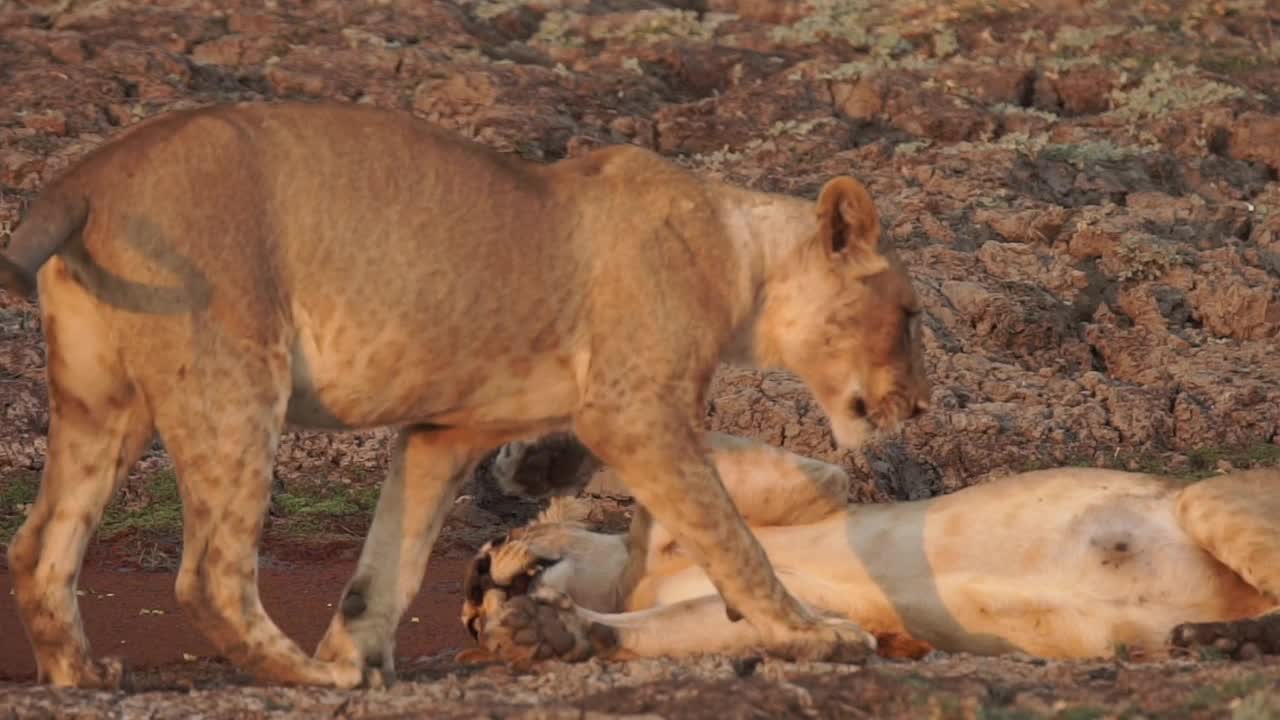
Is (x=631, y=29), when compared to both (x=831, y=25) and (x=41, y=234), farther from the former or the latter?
(x=41, y=234)

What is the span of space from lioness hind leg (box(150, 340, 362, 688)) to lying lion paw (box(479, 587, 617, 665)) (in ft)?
2.92

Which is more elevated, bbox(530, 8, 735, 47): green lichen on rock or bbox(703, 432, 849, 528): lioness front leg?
bbox(703, 432, 849, 528): lioness front leg

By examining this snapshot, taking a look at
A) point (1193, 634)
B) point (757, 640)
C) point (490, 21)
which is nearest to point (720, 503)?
point (757, 640)

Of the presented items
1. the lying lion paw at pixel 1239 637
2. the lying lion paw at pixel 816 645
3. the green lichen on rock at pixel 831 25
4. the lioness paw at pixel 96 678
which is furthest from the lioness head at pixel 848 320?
the green lichen on rock at pixel 831 25

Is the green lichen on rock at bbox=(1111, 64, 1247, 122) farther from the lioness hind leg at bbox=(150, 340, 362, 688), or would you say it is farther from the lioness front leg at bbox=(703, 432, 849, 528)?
the lioness hind leg at bbox=(150, 340, 362, 688)

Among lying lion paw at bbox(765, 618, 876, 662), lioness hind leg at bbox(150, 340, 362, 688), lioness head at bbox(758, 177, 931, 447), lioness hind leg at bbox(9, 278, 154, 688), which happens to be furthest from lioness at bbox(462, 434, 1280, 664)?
lioness hind leg at bbox(9, 278, 154, 688)

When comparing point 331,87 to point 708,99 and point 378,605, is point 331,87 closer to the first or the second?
point 708,99

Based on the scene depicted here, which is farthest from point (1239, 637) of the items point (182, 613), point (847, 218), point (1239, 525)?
point (182, 613)

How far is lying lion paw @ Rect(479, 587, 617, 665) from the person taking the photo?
758cm

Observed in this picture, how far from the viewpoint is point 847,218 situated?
7.88 metres

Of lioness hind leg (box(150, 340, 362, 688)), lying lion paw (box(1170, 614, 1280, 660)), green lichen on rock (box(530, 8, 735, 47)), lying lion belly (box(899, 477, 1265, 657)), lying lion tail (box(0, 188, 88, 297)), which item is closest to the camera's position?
lying lion tail (box(0, 188, 88, 297))

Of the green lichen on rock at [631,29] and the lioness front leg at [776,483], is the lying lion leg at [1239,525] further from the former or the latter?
the green lichen on rock at [631,29]

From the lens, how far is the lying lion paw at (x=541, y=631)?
24.9 feet

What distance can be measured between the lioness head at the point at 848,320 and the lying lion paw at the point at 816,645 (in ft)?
2.99
